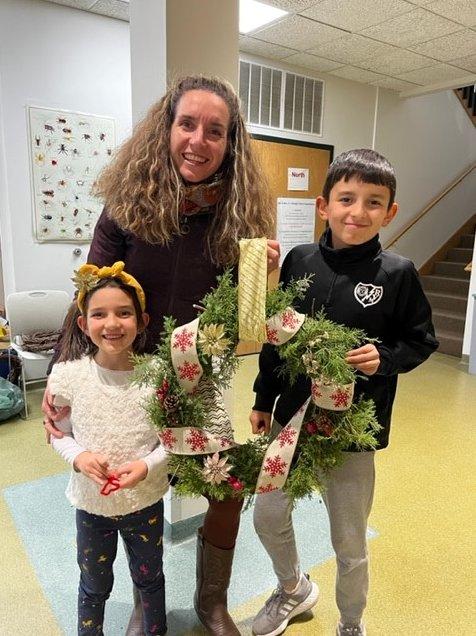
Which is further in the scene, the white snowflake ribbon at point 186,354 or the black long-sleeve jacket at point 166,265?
the black long-sleeve jacket at point 166,265

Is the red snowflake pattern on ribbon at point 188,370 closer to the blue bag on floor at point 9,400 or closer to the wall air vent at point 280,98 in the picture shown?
the blue bag on floor at point 9,400

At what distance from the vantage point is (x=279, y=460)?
113 cm

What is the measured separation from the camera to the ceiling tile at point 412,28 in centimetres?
336

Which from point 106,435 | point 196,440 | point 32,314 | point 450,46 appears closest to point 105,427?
point 106,435

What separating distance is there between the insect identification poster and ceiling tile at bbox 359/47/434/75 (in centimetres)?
241

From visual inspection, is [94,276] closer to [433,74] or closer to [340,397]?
[340,397]

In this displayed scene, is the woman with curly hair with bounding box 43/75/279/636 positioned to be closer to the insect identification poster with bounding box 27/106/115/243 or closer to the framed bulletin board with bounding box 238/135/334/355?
the insect identification poster with bounding box 27/106/115/243

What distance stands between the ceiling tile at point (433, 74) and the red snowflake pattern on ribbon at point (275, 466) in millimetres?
4466

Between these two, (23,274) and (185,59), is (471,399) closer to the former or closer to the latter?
(185,59)

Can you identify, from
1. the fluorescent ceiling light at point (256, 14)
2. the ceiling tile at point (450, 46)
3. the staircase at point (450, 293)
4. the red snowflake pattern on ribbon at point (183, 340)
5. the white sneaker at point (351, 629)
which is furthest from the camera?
the staircase at point (450, 293)

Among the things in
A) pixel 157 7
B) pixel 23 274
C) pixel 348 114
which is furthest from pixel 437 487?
pixel 348 114

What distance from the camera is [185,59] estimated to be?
1647mm

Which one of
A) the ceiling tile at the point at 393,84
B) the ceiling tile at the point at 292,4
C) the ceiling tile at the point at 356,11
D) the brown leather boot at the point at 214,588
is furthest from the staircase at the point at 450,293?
the brown leather boot at the point at 214,588

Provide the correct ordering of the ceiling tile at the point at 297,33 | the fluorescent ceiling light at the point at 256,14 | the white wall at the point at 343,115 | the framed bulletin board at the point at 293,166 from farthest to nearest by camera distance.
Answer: the white wall at the point at 343,115
the framed bulletin board at the point at 293,166
the ceiling tile at the point at 297,33
the fluorescent ceiling light at the point at 256,14
